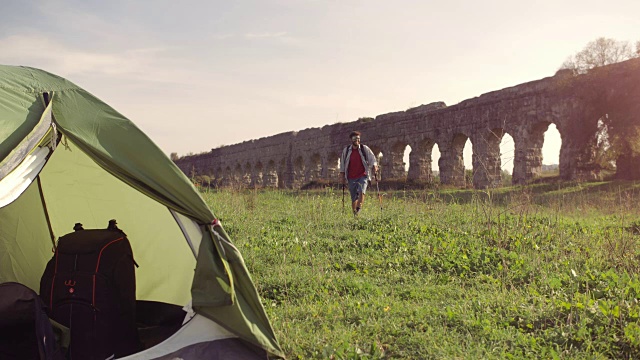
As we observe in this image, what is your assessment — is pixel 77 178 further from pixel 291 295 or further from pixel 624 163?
pixel 624 163

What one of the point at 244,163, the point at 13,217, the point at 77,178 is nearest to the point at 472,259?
the point at 77,178

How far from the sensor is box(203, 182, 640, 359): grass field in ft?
12.5

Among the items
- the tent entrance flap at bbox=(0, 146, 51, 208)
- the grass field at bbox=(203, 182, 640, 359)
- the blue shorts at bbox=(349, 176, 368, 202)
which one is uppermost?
the tent entrance flap at bbox=(0, 146, 51, 208)

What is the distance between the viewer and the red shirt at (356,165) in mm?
9484

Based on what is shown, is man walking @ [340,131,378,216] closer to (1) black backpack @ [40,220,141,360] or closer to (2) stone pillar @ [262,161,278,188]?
(1) black backpack @ [40,220,141,360]

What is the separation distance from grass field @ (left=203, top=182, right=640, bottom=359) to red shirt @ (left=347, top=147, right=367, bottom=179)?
0.78 metres

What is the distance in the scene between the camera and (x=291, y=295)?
526 cm

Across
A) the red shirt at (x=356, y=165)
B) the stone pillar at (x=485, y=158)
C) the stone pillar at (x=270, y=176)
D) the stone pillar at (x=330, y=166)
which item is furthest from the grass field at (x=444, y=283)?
the stone pillar at (x=270, y=176)

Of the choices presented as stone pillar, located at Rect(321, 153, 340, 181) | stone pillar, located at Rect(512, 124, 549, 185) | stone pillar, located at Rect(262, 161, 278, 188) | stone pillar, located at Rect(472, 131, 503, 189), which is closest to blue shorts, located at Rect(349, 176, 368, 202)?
stone pillar, located at Rect(472, 131, 503, 189)

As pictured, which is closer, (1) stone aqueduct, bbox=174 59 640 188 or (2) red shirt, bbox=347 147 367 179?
(2) red shirt, bbox=347 147 367 179

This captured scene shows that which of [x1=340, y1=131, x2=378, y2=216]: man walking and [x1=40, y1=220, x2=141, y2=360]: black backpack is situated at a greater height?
[x1=340, y1=131, x2=378, y2=216]: man walking

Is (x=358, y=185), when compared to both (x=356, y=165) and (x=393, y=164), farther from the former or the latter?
(x=393, y=164)

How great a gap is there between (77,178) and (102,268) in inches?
61.0

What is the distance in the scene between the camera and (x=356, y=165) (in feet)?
31.2
